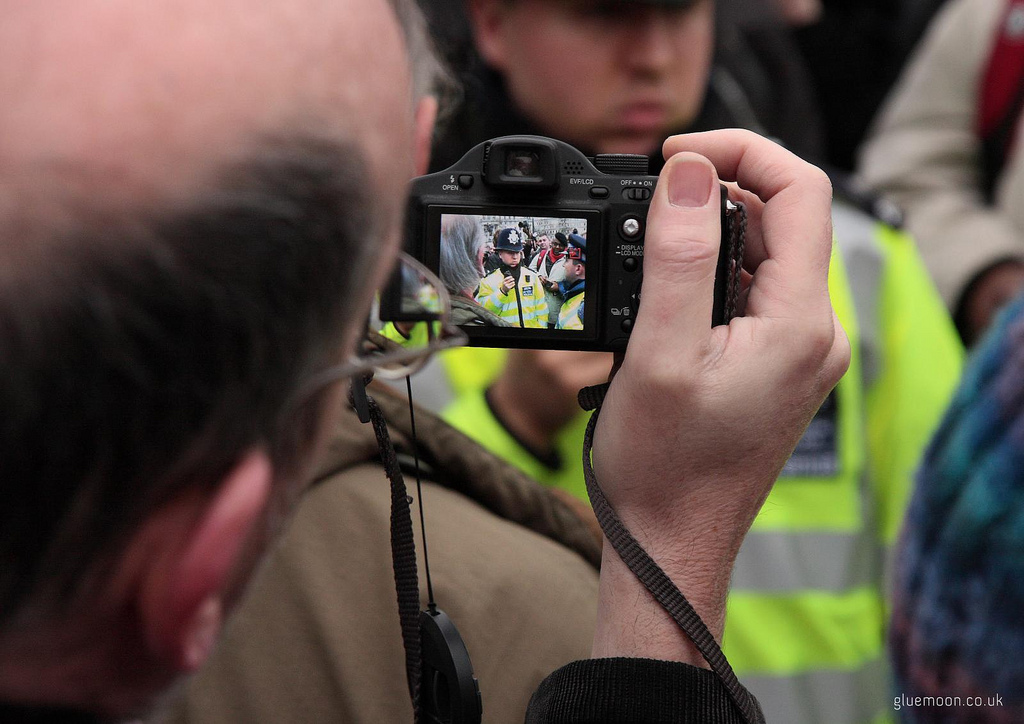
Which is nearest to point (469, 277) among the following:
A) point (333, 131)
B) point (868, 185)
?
point (333, 131)

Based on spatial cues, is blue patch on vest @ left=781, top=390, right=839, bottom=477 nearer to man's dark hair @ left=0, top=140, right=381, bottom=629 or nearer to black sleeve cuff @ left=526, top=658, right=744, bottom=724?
black sleeve cuff @ left=526, top=658, right=744, bottom=724

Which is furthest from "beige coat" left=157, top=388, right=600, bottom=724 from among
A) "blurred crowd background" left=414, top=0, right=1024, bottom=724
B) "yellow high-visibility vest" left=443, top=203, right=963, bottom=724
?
"yellow high-visibility vest" left=443, top=203, right=963, bottom=724

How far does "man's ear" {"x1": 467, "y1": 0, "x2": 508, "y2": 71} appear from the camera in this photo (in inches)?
95.1

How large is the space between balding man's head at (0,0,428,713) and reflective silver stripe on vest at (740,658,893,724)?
1.51 m

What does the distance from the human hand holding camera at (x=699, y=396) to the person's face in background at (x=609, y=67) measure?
3.81 feet

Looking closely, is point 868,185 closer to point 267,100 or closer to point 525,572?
point 525,572

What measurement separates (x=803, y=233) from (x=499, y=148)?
33 cm

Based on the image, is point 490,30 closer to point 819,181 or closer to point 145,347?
point 819,181

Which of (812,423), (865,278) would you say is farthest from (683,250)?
(865,278)

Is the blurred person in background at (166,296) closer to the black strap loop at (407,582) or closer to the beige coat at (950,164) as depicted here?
the black strap loop at (407,582)

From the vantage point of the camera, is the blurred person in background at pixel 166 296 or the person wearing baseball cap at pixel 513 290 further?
the person wearing baseball cap at pixel 513 290

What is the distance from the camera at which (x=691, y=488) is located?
1.09 metres

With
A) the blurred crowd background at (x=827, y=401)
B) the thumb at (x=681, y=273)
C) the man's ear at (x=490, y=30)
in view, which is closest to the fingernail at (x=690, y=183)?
the thumb at (x=681, y=273)

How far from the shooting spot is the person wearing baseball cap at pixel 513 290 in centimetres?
116
